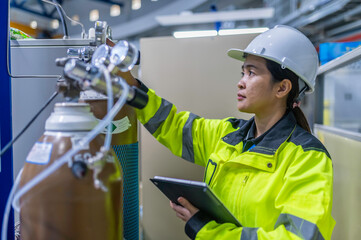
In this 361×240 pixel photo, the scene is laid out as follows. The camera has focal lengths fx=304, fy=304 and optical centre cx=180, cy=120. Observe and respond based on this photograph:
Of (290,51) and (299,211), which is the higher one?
(290,51)

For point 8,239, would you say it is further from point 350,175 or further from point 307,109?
point 307,109

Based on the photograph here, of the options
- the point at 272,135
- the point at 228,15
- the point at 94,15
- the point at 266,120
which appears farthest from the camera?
the point at 94,15

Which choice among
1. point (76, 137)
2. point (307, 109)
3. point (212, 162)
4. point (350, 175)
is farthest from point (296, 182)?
point (307, 109)

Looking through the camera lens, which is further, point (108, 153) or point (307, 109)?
point (307, 109)

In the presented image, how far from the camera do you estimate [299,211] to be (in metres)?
0.89

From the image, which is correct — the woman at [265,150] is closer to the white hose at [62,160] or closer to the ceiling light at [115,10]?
the white hose at [62,160]

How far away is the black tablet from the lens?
83 centimetres

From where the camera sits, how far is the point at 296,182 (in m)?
0.95

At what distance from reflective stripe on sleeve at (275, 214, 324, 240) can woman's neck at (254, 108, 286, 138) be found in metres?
0.43

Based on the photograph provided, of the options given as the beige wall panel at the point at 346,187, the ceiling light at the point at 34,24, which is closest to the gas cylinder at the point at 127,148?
the beige wall panel at the point at 346,187

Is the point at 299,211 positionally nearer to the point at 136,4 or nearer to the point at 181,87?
the point at 181,87

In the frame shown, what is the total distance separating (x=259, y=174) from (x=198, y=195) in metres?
0.28

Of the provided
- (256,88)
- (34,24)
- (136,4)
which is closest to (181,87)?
(256,88)

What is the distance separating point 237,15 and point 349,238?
10.5ft
